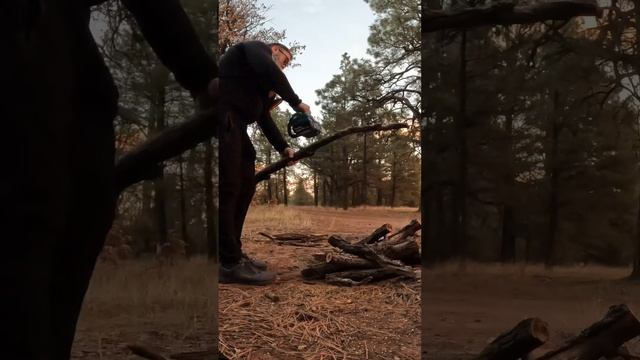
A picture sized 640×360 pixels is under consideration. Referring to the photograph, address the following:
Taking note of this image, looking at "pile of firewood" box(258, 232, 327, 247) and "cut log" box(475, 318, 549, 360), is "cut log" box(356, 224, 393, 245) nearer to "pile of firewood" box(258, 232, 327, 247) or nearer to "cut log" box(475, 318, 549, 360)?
"pile of firewood" box(258, 232, 327, 247)

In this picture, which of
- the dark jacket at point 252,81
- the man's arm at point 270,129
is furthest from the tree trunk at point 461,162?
the man's arm at point 270,129

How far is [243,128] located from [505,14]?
1.49m

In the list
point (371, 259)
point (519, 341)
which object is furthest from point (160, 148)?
point (519, 341)

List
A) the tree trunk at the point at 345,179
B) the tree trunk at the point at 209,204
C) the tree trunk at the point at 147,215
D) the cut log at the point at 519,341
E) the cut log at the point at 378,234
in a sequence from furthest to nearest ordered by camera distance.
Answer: the tree trunk at the point at 345,179 < the cut log at the point at 378,234 < the tree trunk at the point at 209,204 < the tree trunk at the point at 147,215 < the cut log at the point at 519,341

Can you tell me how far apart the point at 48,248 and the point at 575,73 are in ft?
7.49

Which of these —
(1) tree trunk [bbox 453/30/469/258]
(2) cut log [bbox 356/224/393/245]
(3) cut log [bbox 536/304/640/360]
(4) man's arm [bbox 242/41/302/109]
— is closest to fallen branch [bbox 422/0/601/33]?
(1) tree trunk [bbox 453/30/469/258]

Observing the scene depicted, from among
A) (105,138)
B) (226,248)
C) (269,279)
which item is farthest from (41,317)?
(269,279)

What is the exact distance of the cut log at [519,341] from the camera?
2.25 metres

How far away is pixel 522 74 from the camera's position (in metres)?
2.35

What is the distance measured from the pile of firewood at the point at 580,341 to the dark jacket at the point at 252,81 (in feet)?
5.47

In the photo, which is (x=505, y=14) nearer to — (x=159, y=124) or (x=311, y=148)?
(x=311, y=148)

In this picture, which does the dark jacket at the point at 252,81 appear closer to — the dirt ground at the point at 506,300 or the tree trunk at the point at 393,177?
the tree trunk at the point at 393,177

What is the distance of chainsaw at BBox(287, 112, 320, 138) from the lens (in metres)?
3.12

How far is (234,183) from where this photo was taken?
Answer: 3037mm
